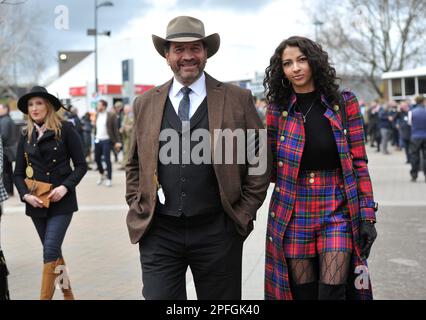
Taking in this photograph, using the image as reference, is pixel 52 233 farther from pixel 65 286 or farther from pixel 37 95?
pixel 37 95

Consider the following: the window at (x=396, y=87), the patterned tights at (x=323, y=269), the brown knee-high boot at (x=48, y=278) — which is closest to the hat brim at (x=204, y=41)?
the patterned tights at (x=323, y=269)

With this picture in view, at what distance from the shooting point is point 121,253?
7.00 metres

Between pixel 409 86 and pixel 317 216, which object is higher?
pixel 409 86

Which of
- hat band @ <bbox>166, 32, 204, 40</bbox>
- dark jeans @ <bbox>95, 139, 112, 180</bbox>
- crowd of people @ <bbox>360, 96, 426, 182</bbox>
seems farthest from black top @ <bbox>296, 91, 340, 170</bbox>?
dark jeans @ <bbox>95, 139, 112, 180</bbox>

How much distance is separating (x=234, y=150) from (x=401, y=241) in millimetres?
4600

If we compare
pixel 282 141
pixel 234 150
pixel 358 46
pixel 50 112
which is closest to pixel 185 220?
pixel 234 150

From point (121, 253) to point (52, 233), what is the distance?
2243 mm

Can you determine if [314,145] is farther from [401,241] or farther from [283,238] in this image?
[401,241]

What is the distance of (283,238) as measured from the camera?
3.40 metres

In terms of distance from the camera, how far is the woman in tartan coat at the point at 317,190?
10.8ft

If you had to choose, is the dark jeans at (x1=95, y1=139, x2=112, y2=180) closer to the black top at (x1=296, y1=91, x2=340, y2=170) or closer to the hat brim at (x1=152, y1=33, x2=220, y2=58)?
the hat brim at (x1=152, y1=33, x2=220, y2=58)

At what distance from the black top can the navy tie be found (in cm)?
63

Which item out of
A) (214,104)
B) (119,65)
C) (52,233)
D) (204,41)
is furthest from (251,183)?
(119,65)

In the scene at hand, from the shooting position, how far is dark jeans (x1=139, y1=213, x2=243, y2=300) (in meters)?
3.27
